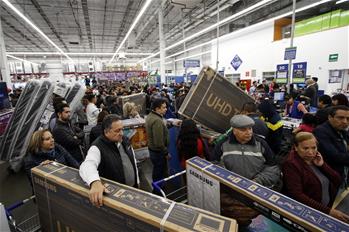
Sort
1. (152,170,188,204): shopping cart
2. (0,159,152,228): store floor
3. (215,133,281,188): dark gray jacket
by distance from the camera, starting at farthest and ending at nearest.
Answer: (0,159,152,228): store floor → (152,170,188,204): shopping cart → (215,133,281,188): dark gray jacket

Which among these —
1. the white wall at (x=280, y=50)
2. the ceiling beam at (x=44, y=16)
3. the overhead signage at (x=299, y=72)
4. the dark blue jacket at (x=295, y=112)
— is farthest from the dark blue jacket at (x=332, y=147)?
the ceiling beam at (x=44, y=16)

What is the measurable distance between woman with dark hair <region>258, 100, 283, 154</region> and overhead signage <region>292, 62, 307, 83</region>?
966cm

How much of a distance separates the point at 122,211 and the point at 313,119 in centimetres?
288

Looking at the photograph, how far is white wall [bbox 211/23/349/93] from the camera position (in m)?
10.3

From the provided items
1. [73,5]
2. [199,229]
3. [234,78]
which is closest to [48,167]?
[199,229]

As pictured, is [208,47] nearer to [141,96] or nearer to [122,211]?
[141,96]

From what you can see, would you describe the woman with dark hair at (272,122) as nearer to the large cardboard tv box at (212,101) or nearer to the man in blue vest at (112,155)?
the large cardboard tv box at (212,101)

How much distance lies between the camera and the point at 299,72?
39.4 feet

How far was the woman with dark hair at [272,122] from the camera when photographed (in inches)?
142

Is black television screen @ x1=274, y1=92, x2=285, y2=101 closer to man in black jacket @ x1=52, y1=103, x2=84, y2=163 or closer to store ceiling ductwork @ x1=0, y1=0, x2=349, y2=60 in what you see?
store ceiling ductwork @ x1=0, y1=0, x2=349, y2=60

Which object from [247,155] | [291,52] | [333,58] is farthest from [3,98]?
[333,58]

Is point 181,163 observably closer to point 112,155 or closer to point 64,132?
point 112,155

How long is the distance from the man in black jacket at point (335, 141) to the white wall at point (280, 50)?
991 centimetres

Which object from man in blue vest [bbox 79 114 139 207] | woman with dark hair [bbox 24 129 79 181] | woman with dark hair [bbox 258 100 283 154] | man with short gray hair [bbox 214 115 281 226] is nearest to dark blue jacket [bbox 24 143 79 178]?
woman with dark hair [bbox 24 129 79 181]
